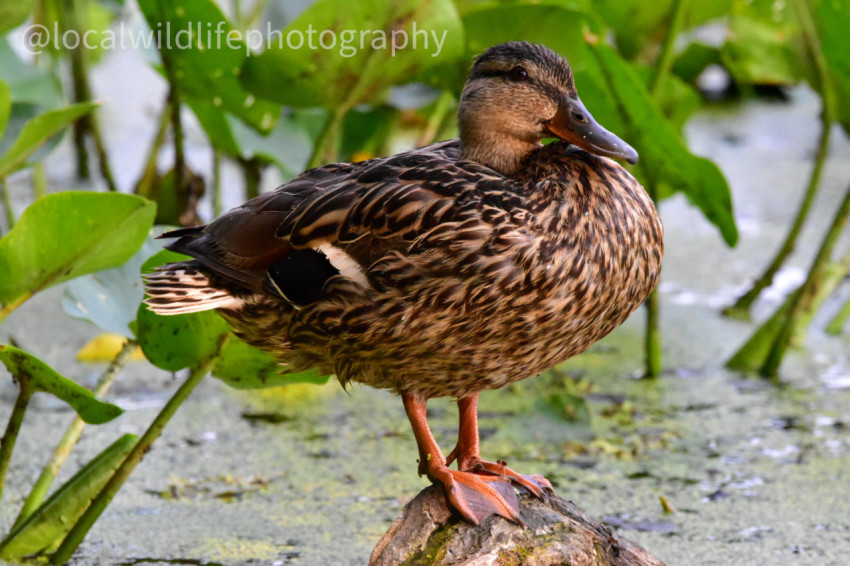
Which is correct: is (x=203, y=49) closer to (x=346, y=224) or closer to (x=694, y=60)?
(x=346, y=224)

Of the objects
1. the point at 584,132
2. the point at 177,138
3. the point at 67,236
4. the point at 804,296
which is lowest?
the point at 804,296

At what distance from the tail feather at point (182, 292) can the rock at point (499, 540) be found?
0.53 m

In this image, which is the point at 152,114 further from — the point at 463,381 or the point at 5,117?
the point at 463,381

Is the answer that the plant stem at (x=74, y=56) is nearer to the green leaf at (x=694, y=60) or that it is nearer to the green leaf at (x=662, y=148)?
the green leaf at (x=662, y=148)

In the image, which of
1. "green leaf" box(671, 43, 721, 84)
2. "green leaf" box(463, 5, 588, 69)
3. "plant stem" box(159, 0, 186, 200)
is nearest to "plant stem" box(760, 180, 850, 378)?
"green leaf" box(463, 5, 588, 69)

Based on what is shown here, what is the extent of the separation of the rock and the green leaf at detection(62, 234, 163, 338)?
76 cm

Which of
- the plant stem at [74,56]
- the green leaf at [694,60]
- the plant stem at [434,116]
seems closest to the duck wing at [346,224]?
the plant stem at [434,116]

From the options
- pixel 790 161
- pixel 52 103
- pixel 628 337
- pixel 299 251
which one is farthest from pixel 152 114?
pixel 299 251

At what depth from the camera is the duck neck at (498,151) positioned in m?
2.10

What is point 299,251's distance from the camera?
210 centimetres

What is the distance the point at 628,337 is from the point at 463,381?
210cm

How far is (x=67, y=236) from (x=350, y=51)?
100 centimetres

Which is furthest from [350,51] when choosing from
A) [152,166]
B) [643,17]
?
[152,166]

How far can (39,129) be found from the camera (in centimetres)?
259
